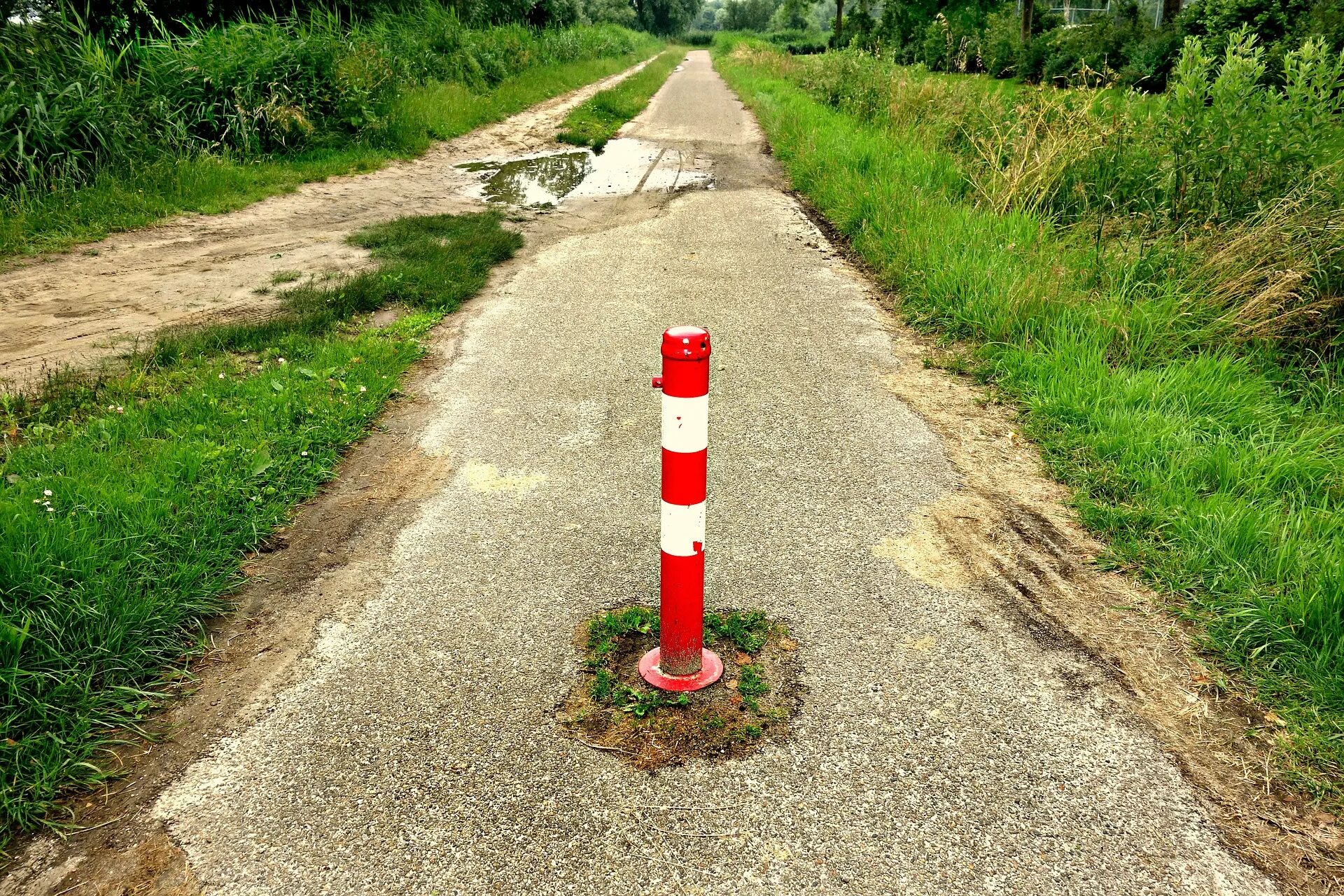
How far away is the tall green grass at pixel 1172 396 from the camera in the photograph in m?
3.23

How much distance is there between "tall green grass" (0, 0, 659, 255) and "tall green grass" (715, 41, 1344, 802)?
768cm

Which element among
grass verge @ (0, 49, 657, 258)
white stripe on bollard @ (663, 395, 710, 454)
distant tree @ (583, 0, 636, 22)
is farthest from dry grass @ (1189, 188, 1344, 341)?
distant tree @ (583, 0, 636, 22)

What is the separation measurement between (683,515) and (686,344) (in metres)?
0.60

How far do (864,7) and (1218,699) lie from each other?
52362 mm

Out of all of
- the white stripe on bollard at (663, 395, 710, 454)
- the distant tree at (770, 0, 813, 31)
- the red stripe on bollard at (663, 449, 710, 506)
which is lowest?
the red stripe on bollard at (663, 449, 710, 506)

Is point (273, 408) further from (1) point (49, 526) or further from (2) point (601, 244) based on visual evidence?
(2) point (601, 244)

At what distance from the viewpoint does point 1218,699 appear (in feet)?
9.92

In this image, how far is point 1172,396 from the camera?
501cm

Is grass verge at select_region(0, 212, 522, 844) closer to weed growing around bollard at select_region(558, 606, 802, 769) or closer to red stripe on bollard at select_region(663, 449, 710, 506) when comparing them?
weed growing around bollard at select_region(558, 606, 802, 769)

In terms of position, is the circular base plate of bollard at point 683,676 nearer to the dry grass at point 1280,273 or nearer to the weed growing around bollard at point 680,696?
the weed growing around bollard at point 680,696

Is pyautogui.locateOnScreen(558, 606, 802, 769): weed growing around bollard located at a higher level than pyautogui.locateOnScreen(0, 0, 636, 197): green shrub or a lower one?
lower

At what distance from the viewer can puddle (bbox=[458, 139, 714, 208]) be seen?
37.2 ft

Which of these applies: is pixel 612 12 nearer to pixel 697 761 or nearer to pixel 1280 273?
pixel 1280 273

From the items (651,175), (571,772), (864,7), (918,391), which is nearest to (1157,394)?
(918,391)
